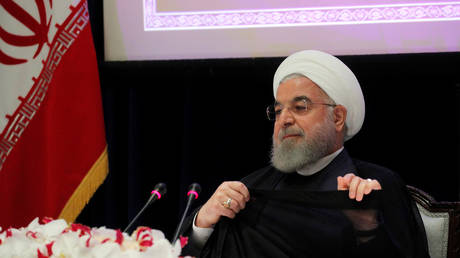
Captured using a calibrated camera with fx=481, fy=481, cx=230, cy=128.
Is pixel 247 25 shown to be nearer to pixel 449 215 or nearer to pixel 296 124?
pixel 296 124

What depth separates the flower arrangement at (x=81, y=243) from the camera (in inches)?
32.5

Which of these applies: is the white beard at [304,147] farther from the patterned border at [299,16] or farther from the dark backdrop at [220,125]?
the patterned border at [299,16]

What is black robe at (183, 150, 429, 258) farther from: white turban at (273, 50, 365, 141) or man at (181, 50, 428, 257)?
white turban at (273, 50, 365, 141)

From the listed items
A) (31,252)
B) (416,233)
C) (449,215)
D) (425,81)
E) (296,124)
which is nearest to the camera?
(31,252)

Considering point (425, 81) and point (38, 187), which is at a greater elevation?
point (425, 81)

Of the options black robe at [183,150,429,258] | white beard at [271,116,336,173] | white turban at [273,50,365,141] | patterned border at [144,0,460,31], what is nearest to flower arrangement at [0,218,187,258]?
black robe at [183,150,429,258]

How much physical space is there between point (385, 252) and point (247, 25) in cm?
163

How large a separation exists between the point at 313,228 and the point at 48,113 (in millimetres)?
1805

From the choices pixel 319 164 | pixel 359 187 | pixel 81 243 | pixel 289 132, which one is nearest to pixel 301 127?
pixel 289 132

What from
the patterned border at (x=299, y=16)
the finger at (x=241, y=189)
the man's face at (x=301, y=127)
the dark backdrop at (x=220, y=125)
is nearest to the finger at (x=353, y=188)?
the finger at (x=241, y=189)

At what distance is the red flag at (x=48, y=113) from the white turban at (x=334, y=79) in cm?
121

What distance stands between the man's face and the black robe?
0.35m

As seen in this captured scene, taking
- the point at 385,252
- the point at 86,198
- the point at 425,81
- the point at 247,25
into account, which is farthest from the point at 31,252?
the point at 425,81

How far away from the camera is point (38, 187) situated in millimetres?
2732
